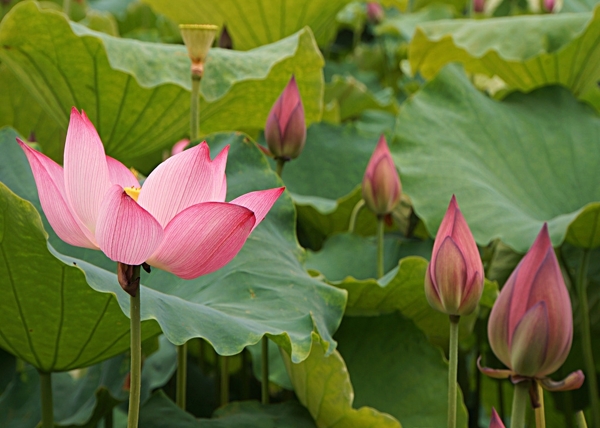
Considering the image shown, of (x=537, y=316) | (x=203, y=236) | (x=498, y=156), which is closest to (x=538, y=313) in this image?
(x=537, y=316)

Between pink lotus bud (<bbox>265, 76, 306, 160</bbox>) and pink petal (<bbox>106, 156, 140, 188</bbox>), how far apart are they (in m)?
0.33

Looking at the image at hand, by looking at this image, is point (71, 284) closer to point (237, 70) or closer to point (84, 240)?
point (84, 240)

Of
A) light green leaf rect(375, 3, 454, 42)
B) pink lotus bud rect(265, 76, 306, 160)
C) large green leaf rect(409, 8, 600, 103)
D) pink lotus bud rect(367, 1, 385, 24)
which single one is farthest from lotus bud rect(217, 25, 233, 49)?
pink lotus bud rect(367, 1, 385, 24)

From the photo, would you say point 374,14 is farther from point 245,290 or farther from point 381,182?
point 245,290

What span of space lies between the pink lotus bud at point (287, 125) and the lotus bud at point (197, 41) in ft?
0.39

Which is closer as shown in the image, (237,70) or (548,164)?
(237,70)

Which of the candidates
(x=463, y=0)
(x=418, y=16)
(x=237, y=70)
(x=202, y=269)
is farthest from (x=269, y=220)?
(x=463, y=0)

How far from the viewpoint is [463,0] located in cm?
260

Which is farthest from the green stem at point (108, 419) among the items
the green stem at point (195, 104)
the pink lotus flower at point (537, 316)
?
the pink lotus flower at point (537, 316)

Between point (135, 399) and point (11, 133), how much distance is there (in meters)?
0.47

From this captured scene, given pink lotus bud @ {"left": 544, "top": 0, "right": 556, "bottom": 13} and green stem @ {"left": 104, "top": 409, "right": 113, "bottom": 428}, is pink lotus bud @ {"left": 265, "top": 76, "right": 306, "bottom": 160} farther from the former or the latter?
pink lotus bud @ {"left": 544, "top": 0, "right": 556, "bottom": 13}

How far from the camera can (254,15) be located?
160 centimetres

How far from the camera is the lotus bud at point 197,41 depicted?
3.03 feet

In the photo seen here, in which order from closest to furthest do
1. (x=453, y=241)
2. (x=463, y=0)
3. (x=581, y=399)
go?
(x=453, y=241), (x=581, y=399), (x=463, y=0)
